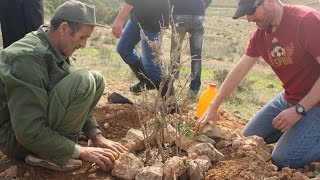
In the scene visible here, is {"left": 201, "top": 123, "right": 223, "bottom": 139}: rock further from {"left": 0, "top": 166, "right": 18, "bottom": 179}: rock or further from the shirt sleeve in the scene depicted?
{"left": 0, "top": 166, "right": 18, "bottom": 179}: rock

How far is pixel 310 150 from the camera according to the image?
3.49m

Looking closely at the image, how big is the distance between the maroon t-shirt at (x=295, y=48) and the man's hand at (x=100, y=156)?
57.1 inches

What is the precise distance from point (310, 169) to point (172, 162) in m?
1.12

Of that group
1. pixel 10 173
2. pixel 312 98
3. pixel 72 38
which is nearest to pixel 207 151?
pixel 312 98

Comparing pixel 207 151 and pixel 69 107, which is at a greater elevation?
pixel 69 107

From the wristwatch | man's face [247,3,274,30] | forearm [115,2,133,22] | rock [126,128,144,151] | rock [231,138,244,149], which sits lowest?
rock [231,138,244,149]

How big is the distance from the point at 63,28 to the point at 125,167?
3.17 ft

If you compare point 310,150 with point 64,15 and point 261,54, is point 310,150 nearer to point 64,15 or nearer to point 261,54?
point 261,54

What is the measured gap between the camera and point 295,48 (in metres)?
3.37

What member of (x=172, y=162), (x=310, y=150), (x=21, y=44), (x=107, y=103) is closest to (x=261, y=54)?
(x=310, y=150)

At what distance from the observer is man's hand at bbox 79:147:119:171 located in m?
2.98

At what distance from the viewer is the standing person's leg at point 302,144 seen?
344cm

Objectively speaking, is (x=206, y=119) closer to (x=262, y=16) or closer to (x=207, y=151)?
(x=207, y=151)

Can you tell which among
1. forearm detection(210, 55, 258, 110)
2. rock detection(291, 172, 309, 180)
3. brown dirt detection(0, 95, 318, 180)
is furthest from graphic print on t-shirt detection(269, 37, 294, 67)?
rock detection(291, 172, 309, 180)
